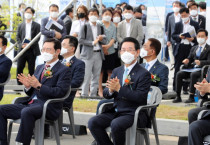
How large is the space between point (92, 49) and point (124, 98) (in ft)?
18.8

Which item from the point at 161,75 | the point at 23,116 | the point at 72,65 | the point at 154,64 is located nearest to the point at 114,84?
the point at 23,116

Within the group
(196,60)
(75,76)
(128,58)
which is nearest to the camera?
(128,58)

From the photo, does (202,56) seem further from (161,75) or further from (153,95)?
(153,95)

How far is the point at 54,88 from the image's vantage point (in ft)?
26.2

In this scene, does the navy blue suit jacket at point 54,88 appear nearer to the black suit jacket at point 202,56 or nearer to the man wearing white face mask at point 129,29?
the black suit jacket at point 202,56

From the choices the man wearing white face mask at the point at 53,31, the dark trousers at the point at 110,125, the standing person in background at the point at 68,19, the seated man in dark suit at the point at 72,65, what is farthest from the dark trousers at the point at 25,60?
the dark trousers at the point at 110,125

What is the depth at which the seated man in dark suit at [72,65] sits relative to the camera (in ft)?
30.6

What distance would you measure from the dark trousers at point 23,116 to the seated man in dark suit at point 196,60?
5.22 m

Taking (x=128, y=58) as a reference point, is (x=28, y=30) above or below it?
above

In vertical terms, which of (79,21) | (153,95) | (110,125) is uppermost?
(79,21)

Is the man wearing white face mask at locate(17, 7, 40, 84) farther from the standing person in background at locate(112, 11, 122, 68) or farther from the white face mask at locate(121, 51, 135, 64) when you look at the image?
the white face mask at locate(121, 51, 135, 64)

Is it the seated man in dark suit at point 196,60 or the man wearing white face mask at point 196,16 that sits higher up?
the man wearing white face mask at point 196,16

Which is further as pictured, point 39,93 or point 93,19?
point 93,19

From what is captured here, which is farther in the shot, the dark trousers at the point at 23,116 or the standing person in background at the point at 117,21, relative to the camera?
the standing person in background at the point at 117,21
